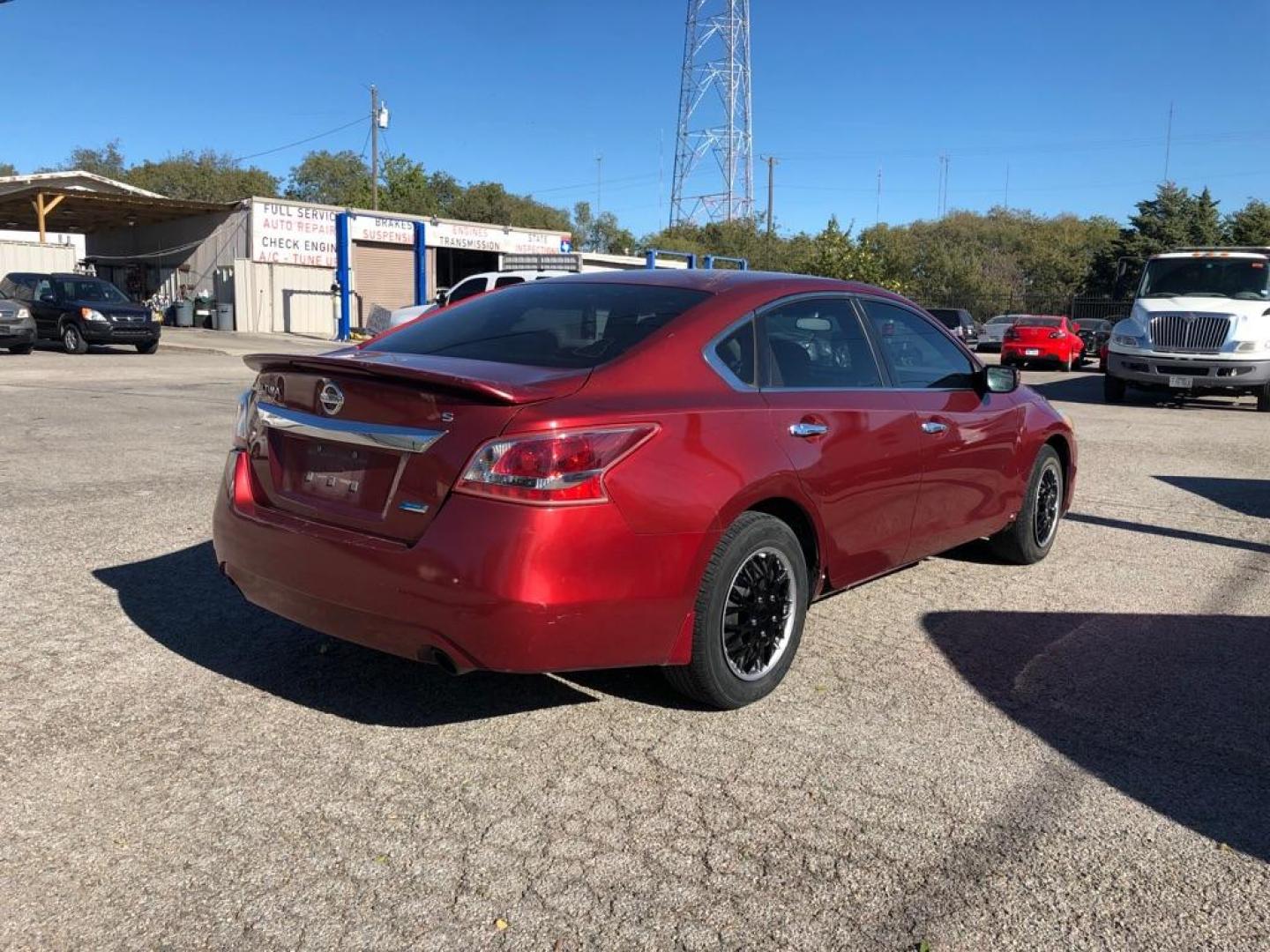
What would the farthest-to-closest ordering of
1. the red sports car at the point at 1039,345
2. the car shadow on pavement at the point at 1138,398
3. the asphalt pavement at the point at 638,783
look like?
1. the red sports car at the point at 1039,345
2. the car shadow on pavement at the point at 1138,398
3. the asphalt pavement at the point at 638,783

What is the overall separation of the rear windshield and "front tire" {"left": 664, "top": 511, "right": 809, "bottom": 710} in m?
0.81

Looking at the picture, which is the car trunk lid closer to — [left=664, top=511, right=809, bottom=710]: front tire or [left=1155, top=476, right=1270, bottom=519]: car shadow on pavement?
[left=664, top=511, right=809, bottom=710]: front tire

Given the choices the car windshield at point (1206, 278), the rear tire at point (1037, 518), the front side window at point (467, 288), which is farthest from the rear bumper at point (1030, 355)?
the rear tire at point (1037, 518)

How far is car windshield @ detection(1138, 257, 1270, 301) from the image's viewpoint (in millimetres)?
16344

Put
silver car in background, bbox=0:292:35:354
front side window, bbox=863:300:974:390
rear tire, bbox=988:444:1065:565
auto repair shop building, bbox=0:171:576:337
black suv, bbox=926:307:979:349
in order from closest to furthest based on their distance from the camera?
front side window, bbox=863:300:974:390, rear tire, bbox=988:444:1065:565, silver car in background, bbox=0:292:35:354, black suv, bbox=926:307:979:349, auto repair shop building, bbox=0:171:576:337

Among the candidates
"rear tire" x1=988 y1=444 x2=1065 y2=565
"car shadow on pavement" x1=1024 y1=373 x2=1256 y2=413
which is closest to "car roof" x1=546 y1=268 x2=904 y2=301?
"rear tire" x1=988 y1=444 x2=1065 y2=565

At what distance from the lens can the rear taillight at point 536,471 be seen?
3.18m

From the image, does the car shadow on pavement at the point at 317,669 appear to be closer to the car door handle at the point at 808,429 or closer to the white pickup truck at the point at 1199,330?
the car door handle at the point at 808,429

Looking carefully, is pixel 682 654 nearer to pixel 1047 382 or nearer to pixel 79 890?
pixel 79 890

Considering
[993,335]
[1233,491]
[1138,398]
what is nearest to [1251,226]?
[993,335]

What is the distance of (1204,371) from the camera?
15.8 m

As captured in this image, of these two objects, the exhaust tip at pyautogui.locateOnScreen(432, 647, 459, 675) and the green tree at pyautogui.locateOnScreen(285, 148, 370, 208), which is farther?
the green tree at pyautogui.locateOnScreen(285, 148, 370, 208)

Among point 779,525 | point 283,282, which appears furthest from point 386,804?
point 283,282

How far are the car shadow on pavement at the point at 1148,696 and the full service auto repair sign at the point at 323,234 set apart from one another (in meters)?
30.2
